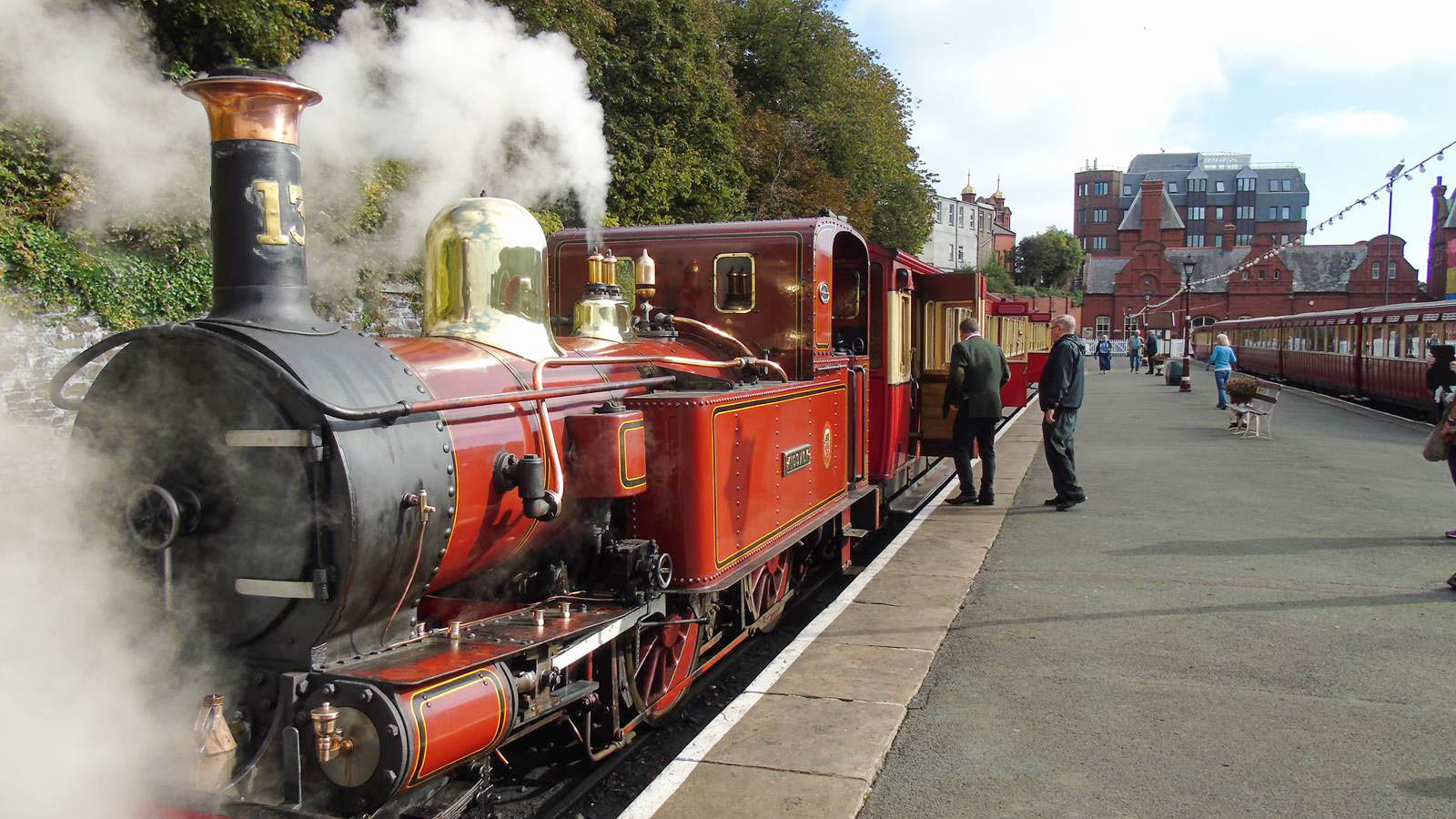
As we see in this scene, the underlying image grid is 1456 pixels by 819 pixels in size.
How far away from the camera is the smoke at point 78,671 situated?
8.66ft

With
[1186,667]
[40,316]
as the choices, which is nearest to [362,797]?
[1186,667]

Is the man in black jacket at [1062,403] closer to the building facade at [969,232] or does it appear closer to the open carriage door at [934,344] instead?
the open carriage door at [934,344]

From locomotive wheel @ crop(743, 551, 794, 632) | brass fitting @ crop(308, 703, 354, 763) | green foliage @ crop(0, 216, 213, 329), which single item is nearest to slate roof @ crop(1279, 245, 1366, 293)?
green foliage @ crop(0, 216, 213, 329)

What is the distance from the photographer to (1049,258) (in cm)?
9244

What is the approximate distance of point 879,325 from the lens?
7336 millimetres

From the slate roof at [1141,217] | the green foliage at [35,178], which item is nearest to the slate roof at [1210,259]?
the slate roof at [1141,217]

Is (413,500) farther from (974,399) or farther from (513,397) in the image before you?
(974,399)

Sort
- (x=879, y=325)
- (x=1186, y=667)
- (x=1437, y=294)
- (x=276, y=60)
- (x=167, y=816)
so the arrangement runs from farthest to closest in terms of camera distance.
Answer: (x=1437, y=294) → (x=276, y=60) → (x=879, y=325) → (x=1186, y=667) → (x=167, y=816)

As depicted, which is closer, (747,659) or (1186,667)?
(1186,667)

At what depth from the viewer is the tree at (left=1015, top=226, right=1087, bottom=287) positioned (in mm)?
92438

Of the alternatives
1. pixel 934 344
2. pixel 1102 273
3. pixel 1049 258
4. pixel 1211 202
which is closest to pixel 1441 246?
pixel 1102 273

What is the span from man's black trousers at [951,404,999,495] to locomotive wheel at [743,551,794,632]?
3.08 meters

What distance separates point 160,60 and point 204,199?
1.50m

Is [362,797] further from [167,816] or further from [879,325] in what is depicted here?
[879,325]
